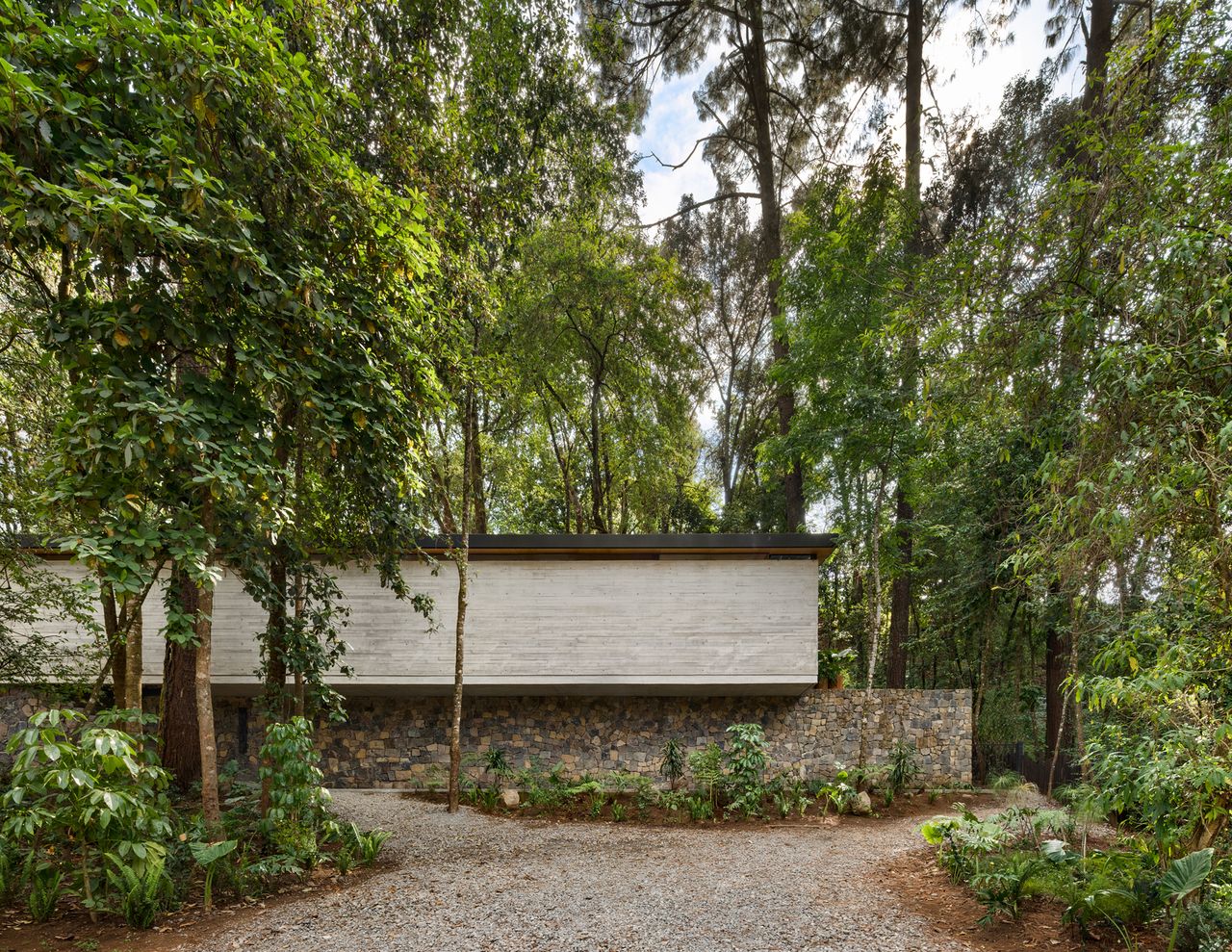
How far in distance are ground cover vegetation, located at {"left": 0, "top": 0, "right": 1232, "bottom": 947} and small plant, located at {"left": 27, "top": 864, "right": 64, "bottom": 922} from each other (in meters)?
0.02

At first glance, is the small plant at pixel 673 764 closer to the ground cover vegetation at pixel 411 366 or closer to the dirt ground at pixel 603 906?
the ground cover vegetation at pixel 411 366

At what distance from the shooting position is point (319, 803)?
4.54m

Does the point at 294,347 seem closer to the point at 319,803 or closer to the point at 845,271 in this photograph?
the point at 319,803

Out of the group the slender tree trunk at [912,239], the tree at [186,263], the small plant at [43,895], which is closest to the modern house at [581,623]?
the slender tree trunk at [912,239]

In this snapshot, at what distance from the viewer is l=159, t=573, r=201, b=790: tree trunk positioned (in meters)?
6.46

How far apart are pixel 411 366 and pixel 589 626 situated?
435 centimetres

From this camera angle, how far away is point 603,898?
4.23 meters

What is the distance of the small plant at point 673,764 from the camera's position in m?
7.60

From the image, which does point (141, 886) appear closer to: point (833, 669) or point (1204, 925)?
point (1204, 925)

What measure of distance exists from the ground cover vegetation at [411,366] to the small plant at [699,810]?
35 cm

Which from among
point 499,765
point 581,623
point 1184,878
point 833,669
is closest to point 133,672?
point 499,765

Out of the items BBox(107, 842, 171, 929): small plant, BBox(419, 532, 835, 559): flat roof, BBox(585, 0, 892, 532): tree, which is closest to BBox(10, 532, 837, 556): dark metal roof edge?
BBox(419, 532, 835, 559): flat roof

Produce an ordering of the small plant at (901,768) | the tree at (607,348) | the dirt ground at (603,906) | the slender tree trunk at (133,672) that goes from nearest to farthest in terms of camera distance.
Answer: the dirt ground at (603,906) < the slender tree trunk at (133,672) < the small plant at (901,768) < the tree at (607,348)

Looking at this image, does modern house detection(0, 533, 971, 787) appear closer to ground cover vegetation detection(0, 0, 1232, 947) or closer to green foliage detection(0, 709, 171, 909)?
ground cover vegetation detection(0, 0, 1232, 947)
